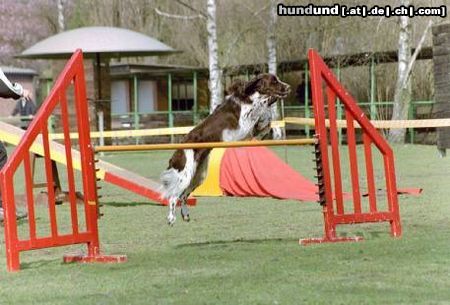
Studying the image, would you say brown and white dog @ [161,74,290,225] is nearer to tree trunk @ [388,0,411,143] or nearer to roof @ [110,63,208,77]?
tree trunk @ [388,0,411,143]

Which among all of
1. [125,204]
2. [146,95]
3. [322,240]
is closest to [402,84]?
[146,95]

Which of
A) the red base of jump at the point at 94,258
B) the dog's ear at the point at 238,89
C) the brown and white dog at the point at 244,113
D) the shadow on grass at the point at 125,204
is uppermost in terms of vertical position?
the dog's ear at the point at 238,89

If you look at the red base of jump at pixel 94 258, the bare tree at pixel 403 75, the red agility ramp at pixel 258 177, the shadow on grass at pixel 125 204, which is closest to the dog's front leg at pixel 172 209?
the red base of jump at pixel 94 258

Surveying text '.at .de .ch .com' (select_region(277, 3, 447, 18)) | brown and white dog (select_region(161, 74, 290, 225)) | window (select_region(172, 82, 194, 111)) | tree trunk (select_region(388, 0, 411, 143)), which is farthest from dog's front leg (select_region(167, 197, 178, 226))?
window (select_region(172, 82, 194, 111))

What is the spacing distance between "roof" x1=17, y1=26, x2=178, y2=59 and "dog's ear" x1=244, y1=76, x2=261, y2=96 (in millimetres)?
16139

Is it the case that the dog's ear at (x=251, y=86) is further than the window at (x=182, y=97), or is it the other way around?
the window at (x=182, y=97)

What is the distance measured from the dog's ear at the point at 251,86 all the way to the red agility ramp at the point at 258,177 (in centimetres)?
337

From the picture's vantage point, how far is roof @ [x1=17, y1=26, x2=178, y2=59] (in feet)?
79.0

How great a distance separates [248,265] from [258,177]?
5.75 m

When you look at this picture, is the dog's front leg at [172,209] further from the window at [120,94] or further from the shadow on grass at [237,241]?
the window at [120,94]

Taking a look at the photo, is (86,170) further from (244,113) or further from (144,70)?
(144,70)

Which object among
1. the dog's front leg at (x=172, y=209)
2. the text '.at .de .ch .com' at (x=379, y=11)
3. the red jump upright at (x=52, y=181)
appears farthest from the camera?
the text '.at .de .ch .com' at (x=379, y=11)

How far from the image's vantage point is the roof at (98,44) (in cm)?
2409

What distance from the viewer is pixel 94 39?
24078 mm
